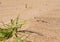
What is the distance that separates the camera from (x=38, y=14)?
3020 millimetres

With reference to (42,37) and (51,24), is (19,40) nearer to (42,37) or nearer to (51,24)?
(42,37)

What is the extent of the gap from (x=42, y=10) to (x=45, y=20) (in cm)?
46

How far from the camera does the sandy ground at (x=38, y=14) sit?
2413 mm

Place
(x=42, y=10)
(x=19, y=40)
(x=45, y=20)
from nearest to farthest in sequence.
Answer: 1. (x=19, y=40)
2. (x=45, y=20)
3. (x=42, y=10)

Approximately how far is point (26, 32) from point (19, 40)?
0.73ft

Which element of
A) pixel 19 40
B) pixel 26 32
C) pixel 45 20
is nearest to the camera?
pixel 19 40

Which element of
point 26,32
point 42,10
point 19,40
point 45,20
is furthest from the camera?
point 42,10

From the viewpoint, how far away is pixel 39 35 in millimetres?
2420

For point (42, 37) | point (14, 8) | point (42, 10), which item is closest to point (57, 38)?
point (42, 37)

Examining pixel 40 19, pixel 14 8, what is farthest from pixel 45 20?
pixel 14 8

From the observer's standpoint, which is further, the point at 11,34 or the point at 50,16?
the point at 50,16

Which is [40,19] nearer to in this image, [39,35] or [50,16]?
[50,16]

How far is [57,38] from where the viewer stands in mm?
2316

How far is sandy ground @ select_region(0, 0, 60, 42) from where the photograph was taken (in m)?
2.41
